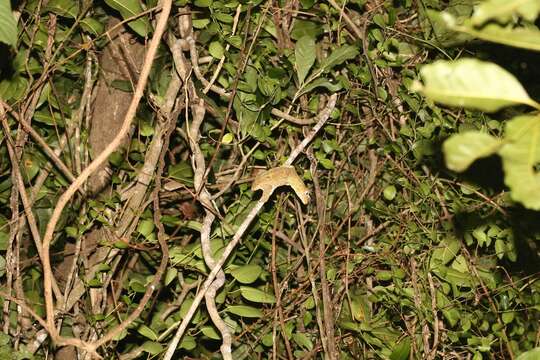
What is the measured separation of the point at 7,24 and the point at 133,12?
0.66 m

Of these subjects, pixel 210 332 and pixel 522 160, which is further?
pixel 210 332

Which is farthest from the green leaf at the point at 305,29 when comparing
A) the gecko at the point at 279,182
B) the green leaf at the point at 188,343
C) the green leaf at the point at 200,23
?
the green leaf at the point at 188,343

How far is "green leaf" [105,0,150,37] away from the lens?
1.69m

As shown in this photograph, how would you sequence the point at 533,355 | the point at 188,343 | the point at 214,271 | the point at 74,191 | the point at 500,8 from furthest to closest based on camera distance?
the point at 188,343 < the point at 214,271 < the point at 74,191 < the point at 533,355 < the point at 500,8

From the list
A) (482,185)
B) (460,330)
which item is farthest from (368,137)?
(460,330)

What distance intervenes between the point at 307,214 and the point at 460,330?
1.69 ft

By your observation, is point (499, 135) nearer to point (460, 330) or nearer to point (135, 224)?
point (460, 330)

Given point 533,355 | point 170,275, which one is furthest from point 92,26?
point 533,355

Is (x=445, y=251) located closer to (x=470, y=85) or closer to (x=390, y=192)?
(x=390, y=192)

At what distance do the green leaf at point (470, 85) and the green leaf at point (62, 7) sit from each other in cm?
128

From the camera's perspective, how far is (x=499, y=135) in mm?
1801

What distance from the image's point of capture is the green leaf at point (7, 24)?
103cm

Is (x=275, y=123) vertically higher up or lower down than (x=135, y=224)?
higher up

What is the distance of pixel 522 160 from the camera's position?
2.05 feet
